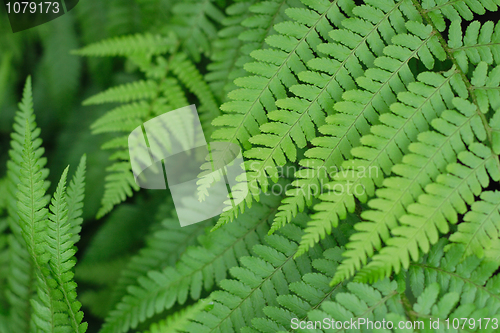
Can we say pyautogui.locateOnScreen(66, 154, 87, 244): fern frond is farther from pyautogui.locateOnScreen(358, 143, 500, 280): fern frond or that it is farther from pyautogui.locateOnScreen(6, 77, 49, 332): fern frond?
pyautogui.locateOnScreen(358, 143, 500, 280): fern frond

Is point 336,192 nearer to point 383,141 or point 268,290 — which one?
point 383,141

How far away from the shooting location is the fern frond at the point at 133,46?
2.03 meters

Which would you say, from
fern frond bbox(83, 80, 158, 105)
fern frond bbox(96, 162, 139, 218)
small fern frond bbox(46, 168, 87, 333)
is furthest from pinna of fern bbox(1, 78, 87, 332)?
fern frond bbox(83, 80, 158, 105)

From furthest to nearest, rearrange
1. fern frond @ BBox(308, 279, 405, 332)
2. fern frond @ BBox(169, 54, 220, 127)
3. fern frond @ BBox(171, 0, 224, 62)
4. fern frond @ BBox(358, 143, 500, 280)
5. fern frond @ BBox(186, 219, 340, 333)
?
fern frond @ BBox(171, 0, 224, 62)
fern frond @ BBox(169, 54, 220, 127)
fern frond @ BBox(186, 219, 340, 333)
fern frond @ BBox(308, 279, 405, 332)
fern frond @ BBox(358, 143, 500, 280)

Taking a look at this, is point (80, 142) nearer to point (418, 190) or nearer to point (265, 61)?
point (265, 61)

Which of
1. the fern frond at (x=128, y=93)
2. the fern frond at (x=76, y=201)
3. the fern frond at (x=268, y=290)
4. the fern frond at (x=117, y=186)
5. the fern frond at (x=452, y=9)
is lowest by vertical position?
the fern frond at (x=268, y=290)

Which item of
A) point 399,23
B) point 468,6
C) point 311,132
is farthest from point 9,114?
point 468,6

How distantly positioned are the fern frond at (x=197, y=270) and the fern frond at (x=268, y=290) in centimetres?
17

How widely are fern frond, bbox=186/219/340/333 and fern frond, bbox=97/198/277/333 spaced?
172mm

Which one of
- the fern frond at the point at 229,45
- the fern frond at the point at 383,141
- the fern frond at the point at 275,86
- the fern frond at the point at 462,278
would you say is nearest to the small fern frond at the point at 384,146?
the fern frond at the point at 383,141

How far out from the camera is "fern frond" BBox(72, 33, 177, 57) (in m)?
2.03

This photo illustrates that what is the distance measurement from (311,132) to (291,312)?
2.56 feet

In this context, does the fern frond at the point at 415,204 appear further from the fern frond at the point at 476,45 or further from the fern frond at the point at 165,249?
the fern frond at the point at 165,249

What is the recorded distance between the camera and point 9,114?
3.26 metres
